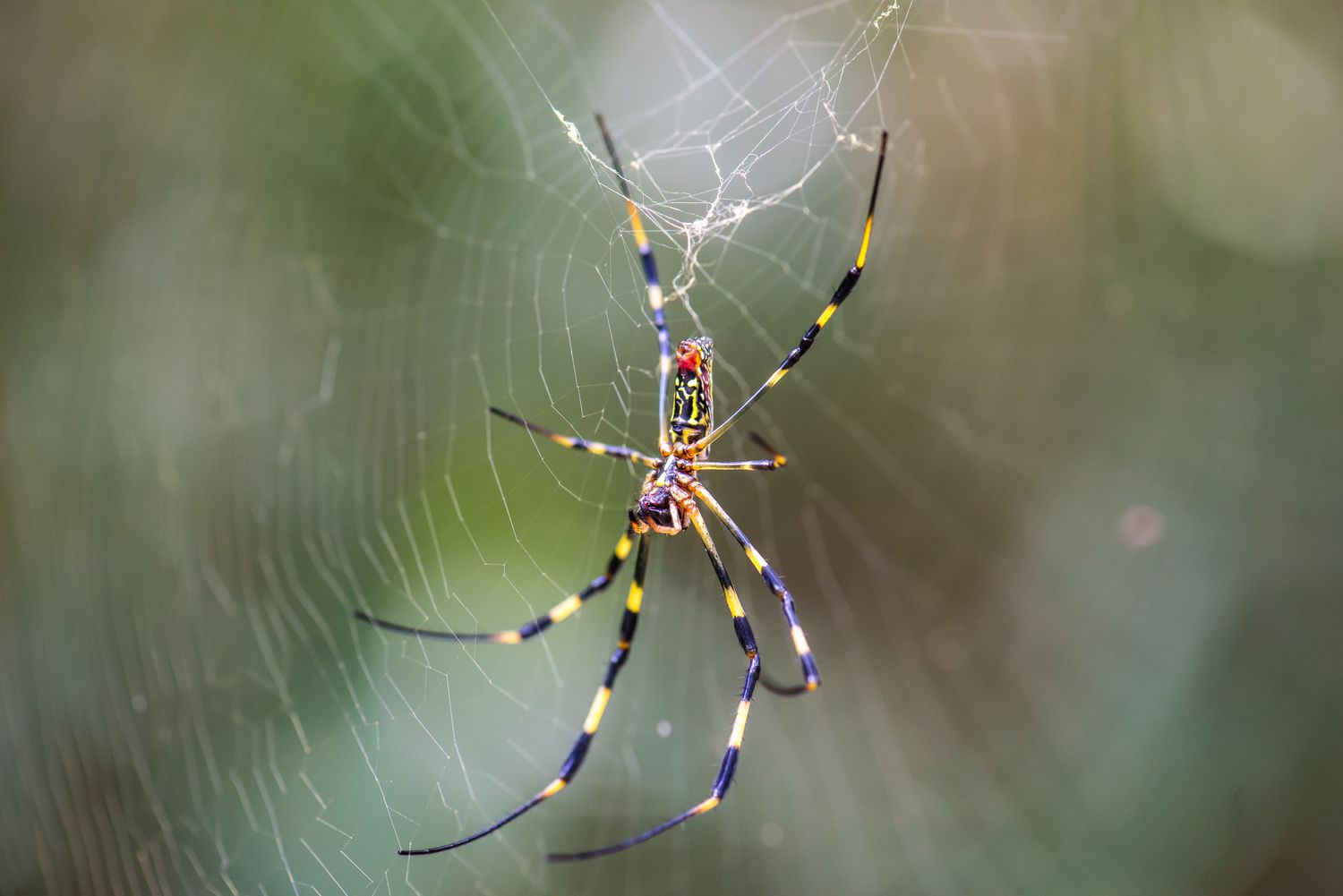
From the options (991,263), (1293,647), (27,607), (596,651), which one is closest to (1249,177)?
(991,263)

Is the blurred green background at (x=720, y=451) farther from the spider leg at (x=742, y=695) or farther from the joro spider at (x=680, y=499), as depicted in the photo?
the spider leg at (x=742, y=695)

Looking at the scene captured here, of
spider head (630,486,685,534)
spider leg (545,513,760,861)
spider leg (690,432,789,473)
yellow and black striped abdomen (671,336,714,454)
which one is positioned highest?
yellow and black striped abdomen (671,336,714,454)

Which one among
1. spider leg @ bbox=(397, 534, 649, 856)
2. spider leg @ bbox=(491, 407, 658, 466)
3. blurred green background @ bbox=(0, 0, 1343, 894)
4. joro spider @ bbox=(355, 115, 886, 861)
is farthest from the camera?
blurred green background @ bbox=(0, 0, 1343, 894)

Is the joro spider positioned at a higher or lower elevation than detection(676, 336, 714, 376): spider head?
lower

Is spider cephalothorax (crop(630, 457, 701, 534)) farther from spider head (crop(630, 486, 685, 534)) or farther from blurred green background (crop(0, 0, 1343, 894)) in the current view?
blurred green background (crop(0, 0, 1343, 894))

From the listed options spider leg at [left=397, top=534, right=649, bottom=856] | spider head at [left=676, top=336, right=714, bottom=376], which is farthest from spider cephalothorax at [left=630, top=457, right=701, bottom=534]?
spider head at [left=676, top=336, right=714, bottom=376]

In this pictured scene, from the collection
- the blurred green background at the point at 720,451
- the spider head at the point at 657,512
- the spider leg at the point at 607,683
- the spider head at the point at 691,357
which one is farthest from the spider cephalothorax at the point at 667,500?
the blurred green background at the point at 720,451

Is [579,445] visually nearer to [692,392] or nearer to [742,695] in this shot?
[692,392]
